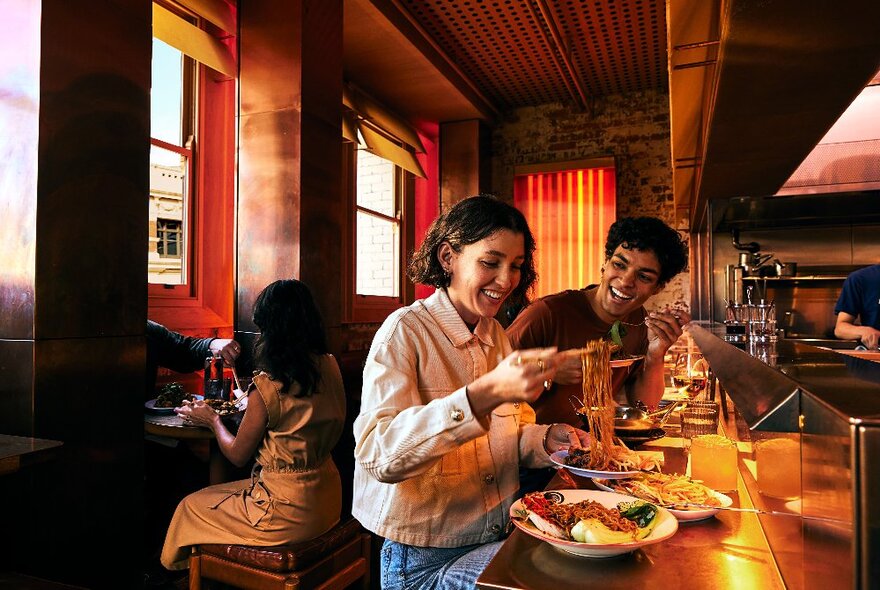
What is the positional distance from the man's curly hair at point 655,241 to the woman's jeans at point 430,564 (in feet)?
4.12

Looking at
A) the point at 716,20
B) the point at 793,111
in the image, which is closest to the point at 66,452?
the point at 716,20

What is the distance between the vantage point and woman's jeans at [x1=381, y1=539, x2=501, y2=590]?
1341 mm

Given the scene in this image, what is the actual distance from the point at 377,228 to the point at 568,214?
224cm

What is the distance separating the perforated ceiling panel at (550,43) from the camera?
4.94m

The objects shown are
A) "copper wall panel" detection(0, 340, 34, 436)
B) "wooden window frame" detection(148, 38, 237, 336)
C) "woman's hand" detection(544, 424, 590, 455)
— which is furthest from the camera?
"wooden window frame" detection(148, 38, 237, 336)

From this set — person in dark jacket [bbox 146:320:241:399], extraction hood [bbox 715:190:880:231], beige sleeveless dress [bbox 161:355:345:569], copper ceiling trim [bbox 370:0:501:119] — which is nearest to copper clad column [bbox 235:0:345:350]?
person in dark jacket [bbox 146:320:241:399]

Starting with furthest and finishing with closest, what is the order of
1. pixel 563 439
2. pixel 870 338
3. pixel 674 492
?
pixel 870 338, pixel 563 439, pixel 674 492

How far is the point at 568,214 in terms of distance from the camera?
22.8ft

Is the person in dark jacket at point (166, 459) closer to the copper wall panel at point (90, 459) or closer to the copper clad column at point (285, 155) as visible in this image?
the copper clad column at point (285, 155)

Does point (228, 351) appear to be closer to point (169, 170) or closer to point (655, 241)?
point (169, 170)

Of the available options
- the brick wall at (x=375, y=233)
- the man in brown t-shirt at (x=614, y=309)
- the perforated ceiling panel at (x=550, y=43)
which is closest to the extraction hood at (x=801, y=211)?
the perforated ceiling panel at (x=550, y=43)

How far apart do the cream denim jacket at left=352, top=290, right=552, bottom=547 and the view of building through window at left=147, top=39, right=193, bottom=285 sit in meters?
3.00

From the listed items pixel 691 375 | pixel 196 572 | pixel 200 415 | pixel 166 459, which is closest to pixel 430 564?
pixel 196 572

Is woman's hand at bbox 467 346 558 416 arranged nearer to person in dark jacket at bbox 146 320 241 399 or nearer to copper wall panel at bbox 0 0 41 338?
copper wall panel at bbox 0 0 41 338
